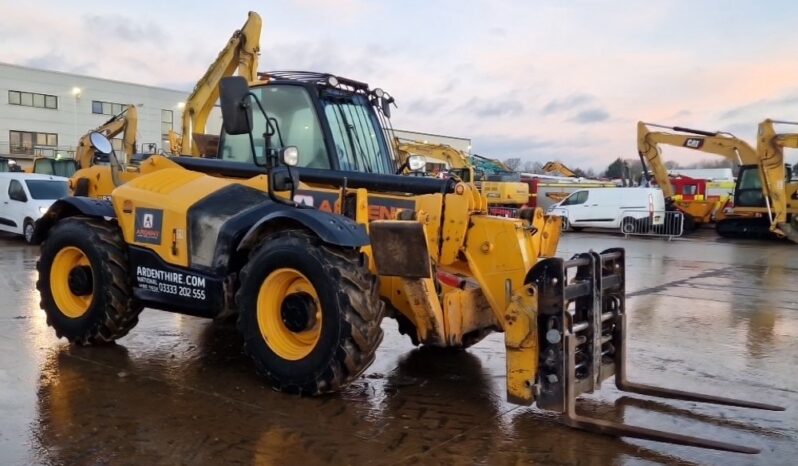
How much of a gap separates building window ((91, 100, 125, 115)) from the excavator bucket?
5518 centimetres

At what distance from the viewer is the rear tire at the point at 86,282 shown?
20.3 ft

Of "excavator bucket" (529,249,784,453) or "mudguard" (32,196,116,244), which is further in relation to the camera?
"mudguard" (32,196,116,244)

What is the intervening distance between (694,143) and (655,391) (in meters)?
22.2

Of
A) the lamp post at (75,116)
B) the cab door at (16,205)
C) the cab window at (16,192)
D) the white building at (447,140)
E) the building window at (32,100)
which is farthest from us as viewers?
the white building at (447,140)

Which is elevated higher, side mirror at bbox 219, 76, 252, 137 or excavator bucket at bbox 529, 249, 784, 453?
side mirror at bbox 219, 76, 252, 137

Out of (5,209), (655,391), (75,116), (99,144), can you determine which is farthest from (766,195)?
(75,116)

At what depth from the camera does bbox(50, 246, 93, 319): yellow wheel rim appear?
662 cm

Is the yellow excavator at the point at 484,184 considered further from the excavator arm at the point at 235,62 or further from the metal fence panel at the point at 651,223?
the excavator arm at the point at 235,62

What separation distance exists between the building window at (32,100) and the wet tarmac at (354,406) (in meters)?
48.6

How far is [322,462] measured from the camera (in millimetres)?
4082

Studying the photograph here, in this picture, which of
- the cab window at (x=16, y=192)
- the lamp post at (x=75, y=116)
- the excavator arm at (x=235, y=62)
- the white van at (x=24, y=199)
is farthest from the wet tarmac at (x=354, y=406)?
the lamp post at (x=75, y=116)

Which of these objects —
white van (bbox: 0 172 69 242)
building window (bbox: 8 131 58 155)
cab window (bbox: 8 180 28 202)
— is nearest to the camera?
white van (bbox: 0 172 69 242)

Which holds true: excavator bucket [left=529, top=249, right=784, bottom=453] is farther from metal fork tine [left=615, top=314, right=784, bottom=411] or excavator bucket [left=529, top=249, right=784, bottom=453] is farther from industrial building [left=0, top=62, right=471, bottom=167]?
industrial building [left=0, top=62, right=471, bottom=167]

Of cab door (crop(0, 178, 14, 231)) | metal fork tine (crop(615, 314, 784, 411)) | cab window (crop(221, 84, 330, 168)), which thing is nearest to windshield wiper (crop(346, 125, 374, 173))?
cab window (crop(221, 84, 330, 168))
